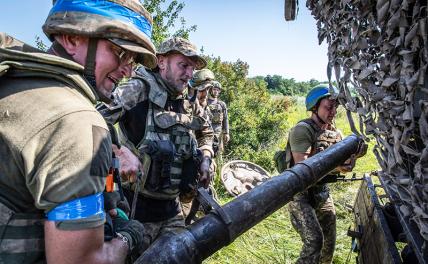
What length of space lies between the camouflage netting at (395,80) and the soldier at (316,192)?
1.83m

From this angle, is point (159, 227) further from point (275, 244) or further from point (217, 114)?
point (217, 114)

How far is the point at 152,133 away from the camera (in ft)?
11.2

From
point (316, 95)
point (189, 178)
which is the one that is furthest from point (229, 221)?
point (316, 95)

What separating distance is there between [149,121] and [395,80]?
2.44 meters

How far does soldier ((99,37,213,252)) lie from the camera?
130 inches

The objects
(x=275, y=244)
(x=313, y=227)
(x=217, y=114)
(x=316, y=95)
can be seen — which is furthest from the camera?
(x=217, y=114)

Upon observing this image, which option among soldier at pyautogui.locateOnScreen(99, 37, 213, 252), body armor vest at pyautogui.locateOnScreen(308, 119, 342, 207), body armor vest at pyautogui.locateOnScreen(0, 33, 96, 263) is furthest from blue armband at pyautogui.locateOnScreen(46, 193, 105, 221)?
body armor vest at pyautogui.locateOnScreen(308, 119, 342, 207)

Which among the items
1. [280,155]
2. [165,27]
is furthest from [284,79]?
[280,155]

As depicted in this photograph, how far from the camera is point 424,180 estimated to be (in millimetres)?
1504

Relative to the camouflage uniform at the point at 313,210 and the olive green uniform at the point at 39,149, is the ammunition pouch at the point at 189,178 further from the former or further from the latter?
the olive green uniform at the point at 39,149

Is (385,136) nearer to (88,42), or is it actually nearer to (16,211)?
(88,42)

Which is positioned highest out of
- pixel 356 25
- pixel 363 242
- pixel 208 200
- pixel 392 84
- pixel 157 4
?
pixel 157 4

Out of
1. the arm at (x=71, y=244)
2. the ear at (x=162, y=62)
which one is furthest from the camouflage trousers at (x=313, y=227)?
the arm at (x=71, y=244)

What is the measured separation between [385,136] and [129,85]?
2.51m
